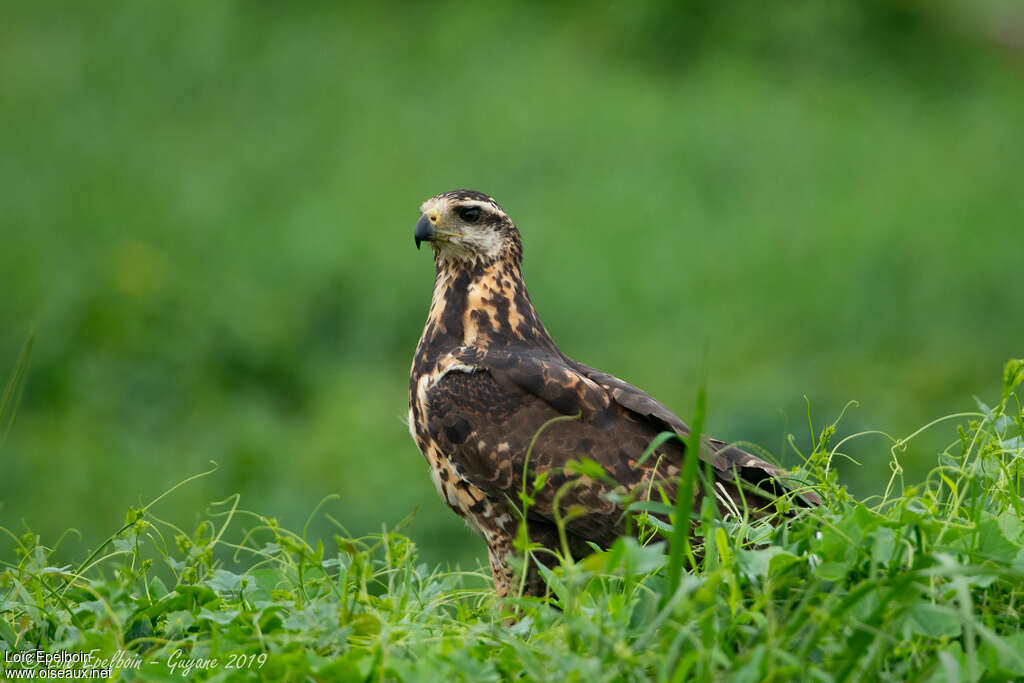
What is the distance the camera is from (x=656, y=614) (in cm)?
242

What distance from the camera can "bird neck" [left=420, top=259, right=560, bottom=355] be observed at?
4262 mm

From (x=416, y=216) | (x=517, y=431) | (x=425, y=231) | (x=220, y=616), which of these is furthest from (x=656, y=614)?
(x=416, y=216)

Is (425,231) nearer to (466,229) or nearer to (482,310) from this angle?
(466,229)

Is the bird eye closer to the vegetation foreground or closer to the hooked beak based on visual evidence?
the hooked beak

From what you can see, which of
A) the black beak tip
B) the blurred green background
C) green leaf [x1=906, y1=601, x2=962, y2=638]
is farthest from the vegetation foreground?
the blurred green background

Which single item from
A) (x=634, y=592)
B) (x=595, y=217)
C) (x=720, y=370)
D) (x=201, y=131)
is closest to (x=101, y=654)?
(x=634, y=592)

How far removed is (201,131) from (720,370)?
5.60 metres

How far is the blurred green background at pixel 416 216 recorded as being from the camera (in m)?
8.21

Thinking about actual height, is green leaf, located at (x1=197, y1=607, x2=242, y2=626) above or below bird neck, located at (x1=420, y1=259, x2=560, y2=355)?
below

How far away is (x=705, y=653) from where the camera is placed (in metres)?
2.22

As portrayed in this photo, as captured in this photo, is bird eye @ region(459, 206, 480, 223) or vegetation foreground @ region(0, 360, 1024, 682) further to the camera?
bird eye @ region(459, 206, 480, 223)

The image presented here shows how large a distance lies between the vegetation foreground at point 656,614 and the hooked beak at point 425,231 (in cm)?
152

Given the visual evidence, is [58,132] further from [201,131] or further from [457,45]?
[457,45]

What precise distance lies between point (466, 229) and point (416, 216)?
18.5ft
